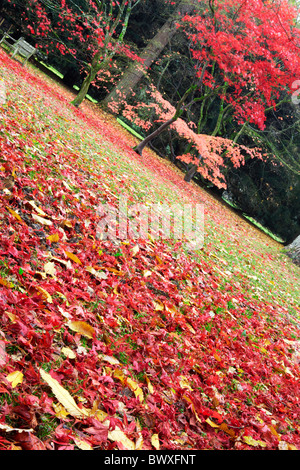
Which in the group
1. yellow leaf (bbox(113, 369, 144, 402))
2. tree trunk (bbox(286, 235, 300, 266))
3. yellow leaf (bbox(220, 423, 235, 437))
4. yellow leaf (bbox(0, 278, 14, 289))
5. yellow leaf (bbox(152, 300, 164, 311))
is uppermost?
tree trunk (bbox(286, 235, 300, 266))

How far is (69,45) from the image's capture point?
1527 cm

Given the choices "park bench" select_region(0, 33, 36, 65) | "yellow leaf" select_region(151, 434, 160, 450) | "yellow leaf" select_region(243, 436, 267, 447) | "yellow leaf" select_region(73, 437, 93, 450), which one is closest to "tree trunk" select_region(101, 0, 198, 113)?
"park bench" select_region(0, 33, 36, 65)

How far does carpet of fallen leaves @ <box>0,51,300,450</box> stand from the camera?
4.39 feet

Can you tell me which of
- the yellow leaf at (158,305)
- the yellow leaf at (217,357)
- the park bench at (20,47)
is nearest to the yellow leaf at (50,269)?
the yellow leaf at (158,305)

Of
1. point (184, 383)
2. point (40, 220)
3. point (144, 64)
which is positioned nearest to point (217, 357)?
point (184, 383)

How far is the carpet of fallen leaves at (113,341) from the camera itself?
134 centimetres

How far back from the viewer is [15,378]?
4.24ft

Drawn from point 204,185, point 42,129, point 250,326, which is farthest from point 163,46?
point 250,326

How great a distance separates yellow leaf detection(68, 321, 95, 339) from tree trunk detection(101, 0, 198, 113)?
46.8 feet

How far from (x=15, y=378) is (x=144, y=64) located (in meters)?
16.0

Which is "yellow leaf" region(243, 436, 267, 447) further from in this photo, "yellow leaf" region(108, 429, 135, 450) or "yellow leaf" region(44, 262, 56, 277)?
"yellow leaf" region(44, 262, 56, 277)

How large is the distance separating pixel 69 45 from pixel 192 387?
55.8 ft

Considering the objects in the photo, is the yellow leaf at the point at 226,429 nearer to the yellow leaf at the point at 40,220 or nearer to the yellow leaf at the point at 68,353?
the yellow leaf at the point at 68,353

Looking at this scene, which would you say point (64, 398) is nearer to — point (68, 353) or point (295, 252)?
point (68, 353)
